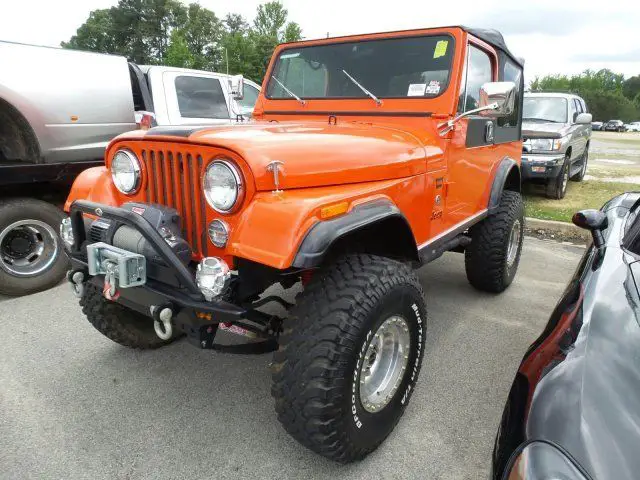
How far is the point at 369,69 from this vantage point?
327cm

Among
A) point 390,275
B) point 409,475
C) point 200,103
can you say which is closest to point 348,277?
point 390,275

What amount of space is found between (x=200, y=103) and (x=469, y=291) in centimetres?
428

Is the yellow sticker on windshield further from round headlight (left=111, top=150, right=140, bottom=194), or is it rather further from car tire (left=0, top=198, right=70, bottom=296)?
car tire (left=0, top=198, right=70, bottom=296)

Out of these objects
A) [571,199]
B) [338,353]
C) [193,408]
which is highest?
[338,353]

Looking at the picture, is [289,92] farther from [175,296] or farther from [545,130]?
[545,130]

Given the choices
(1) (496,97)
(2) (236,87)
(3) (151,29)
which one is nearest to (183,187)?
(1) (496,97)

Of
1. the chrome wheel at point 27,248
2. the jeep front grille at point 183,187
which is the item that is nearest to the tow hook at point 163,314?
the jeep front grille at point 183,187

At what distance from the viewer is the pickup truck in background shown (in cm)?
407

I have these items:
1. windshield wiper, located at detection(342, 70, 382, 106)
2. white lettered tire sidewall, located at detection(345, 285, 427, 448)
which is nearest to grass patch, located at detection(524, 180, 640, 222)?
windshield wiper, located at detection(342, 70, 382, 106)

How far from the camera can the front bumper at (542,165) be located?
7.91 metres

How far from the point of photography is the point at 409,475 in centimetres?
217

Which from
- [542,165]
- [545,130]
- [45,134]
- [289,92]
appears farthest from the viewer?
[545,130]

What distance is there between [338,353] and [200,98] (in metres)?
5.32

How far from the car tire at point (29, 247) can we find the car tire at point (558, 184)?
761 centimetres
